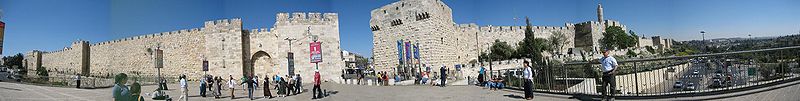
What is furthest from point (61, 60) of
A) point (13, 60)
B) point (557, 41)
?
point (557, 41)

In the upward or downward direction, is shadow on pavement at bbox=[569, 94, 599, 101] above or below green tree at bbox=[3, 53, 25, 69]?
below

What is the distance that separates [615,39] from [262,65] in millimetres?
→ 34745

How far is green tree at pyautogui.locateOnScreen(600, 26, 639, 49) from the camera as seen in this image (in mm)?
38781

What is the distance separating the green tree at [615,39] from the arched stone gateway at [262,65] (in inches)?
1268

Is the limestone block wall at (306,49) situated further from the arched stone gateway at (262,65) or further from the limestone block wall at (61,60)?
the limestone block wall at (61,60)

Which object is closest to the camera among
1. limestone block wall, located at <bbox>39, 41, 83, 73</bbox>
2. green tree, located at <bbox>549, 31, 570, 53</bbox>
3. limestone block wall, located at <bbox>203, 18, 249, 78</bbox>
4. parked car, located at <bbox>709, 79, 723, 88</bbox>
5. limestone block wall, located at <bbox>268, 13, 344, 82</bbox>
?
limestone block wall, located at <bbox>39, 41, 83, 73</bbox>

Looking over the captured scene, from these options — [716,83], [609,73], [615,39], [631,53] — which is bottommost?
[716,83]

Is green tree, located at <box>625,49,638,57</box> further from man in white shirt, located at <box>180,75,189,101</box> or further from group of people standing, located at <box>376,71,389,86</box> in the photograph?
man in white shirt, located at <box>180,75,189,101</box>

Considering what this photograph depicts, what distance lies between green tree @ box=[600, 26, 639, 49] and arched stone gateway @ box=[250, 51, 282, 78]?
3219 centimetres

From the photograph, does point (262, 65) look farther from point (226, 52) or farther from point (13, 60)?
point (13, 60)

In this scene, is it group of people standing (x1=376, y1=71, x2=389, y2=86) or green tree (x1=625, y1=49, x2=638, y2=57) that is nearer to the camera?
group of people standing (x1=376, y1=71, x2=389, y2=86)

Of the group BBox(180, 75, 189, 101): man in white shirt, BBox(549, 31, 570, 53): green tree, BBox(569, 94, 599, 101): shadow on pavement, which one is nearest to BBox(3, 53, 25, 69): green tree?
BBox(180, 75, 189, 101): man in white shirt

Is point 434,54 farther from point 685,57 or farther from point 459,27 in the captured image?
point 685,57

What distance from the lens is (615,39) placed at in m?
39.0
